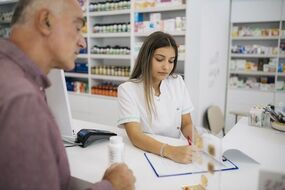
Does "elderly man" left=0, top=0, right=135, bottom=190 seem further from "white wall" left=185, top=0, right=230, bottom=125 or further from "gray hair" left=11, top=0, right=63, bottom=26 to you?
"white wall" left=185, top=0, right=230, bottom=125

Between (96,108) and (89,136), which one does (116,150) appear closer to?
(89,136)

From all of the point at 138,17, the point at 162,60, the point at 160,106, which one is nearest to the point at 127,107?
the point at 160,106

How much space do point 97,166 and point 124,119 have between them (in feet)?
1.57

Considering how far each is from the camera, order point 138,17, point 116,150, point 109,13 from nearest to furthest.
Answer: point 116,150 → point 138,17 → point 109,13

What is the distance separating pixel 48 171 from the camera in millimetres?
606

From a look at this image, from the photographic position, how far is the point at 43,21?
739 millimetres

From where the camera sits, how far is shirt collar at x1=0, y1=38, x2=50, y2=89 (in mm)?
691

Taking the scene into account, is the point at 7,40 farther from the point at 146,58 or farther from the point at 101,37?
the point at 101,37

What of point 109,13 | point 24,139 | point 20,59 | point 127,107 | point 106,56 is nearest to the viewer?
point 24,139

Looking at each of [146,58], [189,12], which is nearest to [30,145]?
[146,58]

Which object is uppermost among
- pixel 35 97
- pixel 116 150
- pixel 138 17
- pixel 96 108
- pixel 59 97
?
pixel 138 17

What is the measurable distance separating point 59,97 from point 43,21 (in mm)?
749

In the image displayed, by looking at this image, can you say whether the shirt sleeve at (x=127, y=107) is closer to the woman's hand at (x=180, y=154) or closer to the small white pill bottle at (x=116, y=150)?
the woman's hand at (x=180, y=154)

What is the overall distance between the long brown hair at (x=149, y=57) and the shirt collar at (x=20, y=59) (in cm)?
108
